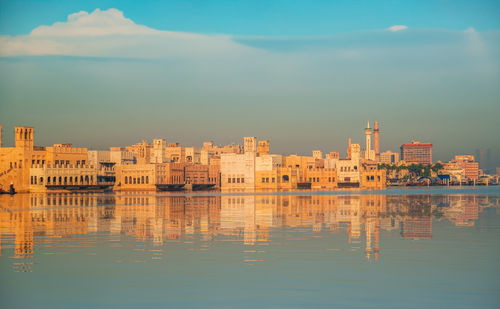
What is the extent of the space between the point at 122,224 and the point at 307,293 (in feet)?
91.2

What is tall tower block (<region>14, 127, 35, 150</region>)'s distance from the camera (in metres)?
191

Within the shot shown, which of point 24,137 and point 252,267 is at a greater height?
point 24,137

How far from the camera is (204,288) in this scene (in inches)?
826

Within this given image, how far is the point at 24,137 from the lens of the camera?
191625 mm

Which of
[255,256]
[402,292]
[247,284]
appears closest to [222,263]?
[255,256]

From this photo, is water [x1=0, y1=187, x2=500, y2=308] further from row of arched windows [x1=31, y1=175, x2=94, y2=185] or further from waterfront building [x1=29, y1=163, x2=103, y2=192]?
row of arched windows [x1=31, y1=175, x2=94, y2=185]

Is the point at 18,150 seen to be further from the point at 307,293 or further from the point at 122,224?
the point at 307,293

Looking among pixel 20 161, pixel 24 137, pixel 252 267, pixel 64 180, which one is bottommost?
pixel 252 267

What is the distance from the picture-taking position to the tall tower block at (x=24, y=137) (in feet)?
627

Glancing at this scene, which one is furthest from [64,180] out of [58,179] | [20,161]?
[20,161]

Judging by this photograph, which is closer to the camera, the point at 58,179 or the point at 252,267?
the point at 252,267

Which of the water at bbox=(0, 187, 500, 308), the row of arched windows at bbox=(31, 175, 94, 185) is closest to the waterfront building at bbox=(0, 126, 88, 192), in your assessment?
the row of arched windows at bbox=(31, 175, 94, 185)

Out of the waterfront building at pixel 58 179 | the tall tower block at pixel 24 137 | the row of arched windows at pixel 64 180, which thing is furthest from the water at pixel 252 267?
the tall tower block at pixel 24 137

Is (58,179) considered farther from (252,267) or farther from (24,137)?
(252,267)
